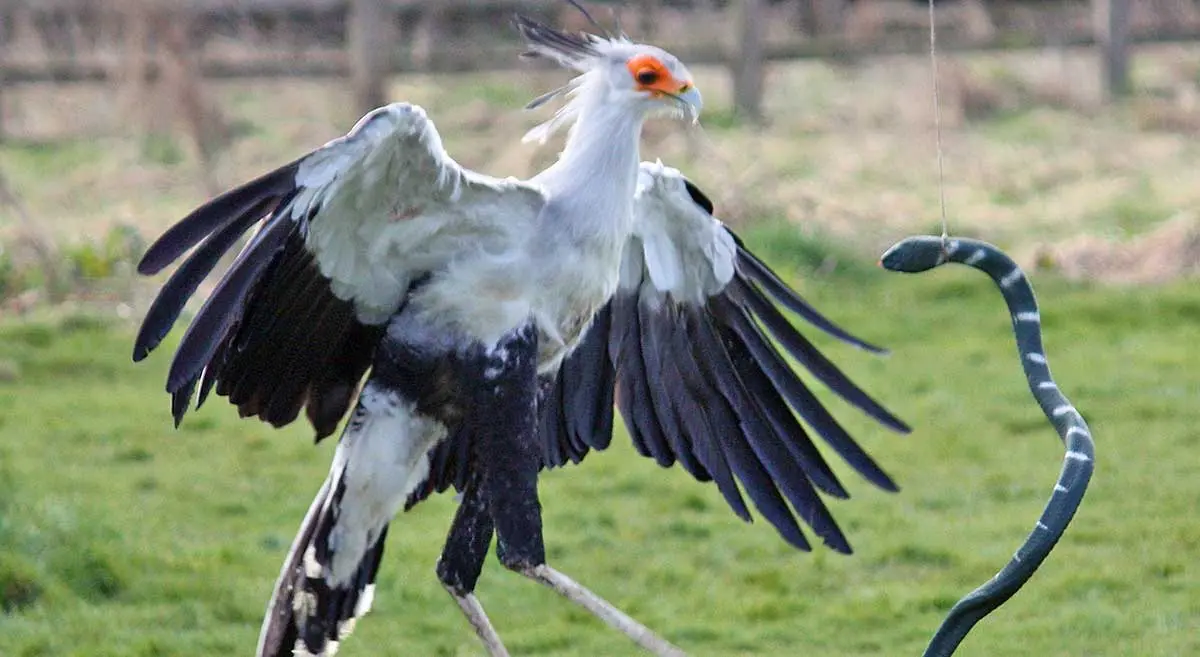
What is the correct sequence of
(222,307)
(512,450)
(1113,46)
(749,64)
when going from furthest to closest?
1. (1113,46)
2. (749,64)
3. (512,450)
4. (222,307)

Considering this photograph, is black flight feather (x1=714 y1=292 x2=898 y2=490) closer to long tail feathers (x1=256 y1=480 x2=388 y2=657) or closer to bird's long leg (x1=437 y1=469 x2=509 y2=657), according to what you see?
bird's long leg (x1=437 y1=469 x2=509 y2=657)

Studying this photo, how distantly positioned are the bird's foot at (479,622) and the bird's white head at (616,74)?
4.46 ft

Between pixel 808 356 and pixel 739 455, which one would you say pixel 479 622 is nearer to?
pixel 739 455

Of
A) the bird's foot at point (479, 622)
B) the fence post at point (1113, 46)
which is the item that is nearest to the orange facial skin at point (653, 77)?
the bird's foot at point (479, 622)

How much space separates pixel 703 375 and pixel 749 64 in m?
7.97

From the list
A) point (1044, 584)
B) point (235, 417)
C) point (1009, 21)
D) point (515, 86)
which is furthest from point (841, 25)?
point (1044, 584)

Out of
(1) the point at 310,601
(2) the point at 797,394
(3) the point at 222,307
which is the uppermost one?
(3) the point at 222,307

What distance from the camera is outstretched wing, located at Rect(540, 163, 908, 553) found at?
19.3ft

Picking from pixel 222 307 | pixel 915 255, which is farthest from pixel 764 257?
pixel 222 307

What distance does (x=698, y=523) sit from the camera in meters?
7.52

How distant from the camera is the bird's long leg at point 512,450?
5.16 metres

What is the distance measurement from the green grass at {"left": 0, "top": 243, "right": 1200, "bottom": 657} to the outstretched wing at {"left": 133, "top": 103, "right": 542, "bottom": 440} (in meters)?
1.21

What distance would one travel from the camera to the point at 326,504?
525cm

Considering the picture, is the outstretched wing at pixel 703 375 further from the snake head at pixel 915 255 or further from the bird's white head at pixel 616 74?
the snake head at pixel 915 255
